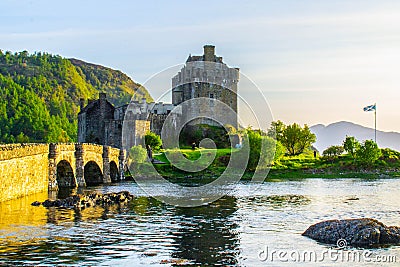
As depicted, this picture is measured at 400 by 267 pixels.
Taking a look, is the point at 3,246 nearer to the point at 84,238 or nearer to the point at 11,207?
the point at 84,238

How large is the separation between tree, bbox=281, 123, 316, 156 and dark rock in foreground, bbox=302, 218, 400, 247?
82.4 m

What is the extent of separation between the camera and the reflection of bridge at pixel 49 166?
40.6 metres

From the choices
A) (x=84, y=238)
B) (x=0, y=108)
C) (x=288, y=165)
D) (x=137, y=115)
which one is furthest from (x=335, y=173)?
(x=0, y=108)

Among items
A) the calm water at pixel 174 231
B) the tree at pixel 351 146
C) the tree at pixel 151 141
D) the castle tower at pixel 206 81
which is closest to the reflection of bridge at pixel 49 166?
the calm water at pixel 174 231

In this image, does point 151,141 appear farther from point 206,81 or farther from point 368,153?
point 206,81

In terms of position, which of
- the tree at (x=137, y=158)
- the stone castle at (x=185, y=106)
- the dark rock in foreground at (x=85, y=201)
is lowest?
the dark rock in foreground at (x=85, y=201)

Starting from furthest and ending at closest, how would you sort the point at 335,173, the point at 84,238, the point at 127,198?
1. the point at 335,173
2. the point at 127,198
3. the point at 84,238

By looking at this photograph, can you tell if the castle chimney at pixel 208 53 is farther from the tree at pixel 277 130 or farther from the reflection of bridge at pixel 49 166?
the reflection of bridge at pixel 49 166

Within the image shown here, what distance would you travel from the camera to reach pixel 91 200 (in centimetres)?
4209

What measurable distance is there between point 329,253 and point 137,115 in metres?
71.7

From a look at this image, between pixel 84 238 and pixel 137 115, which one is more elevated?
pixel 137 115

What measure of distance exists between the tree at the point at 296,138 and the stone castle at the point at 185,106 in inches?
434

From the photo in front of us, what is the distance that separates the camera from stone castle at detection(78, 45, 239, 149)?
310ft

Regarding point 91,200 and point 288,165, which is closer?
point 91,200
